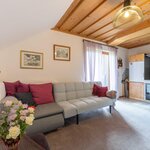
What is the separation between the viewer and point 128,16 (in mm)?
2074

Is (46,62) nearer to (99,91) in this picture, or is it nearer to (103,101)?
(99,91)

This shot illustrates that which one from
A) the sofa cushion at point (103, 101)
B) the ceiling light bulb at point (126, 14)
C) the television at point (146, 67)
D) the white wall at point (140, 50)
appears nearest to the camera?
the ceiling light bulb at point (126, 14)

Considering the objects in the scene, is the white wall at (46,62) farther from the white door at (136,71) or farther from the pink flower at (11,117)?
the white door at (136,71)

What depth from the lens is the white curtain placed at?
4.07m

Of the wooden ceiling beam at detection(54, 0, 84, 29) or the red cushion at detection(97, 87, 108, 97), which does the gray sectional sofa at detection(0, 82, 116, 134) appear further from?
the wooden ceiling beam at detection(54, 0, 84, 29)

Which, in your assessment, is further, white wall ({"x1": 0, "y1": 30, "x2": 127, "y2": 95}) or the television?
the television

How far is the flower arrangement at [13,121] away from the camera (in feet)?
2.65

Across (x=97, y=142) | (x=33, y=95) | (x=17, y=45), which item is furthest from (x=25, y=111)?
(x=17, y=45)

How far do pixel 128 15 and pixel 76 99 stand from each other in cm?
220

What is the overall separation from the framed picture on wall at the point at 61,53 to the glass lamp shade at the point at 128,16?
1778mm

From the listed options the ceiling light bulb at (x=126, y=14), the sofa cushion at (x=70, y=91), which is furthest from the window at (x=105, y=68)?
the ceiling light bulb at (x=126, y=14)

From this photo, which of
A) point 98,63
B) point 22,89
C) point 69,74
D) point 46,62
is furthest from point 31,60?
point 98,63

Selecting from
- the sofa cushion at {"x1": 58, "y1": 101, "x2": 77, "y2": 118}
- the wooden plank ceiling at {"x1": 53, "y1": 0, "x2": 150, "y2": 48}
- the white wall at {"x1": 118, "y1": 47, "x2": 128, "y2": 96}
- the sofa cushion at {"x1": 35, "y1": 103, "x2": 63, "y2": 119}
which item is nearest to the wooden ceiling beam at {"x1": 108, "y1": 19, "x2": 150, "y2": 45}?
the wooden plank ceiling at {"x1": 53, "y1": 0, "x2": 150, "y2": 48}

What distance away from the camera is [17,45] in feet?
9.63
